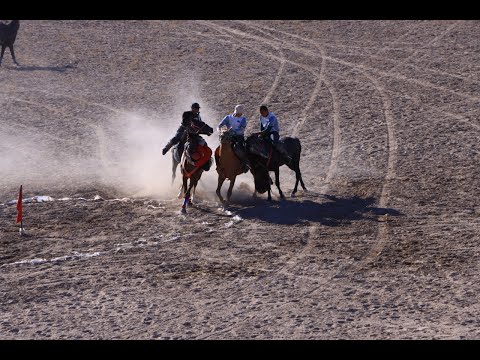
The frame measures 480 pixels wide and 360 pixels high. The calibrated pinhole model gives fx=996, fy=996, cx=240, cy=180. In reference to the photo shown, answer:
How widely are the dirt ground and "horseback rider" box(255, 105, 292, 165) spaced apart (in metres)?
1.11

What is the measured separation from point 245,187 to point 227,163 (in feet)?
5.32

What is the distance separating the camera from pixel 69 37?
4053cm

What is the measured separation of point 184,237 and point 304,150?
7.78 meters

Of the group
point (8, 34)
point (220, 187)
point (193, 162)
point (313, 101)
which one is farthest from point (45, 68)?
point (193, 162)

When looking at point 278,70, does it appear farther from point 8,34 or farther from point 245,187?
point 245,187

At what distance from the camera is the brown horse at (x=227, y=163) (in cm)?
2233

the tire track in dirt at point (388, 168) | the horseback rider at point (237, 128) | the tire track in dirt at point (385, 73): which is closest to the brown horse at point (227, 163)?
the horseback rider at point (237, 128)

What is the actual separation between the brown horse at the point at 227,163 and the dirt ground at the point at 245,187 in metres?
0.57

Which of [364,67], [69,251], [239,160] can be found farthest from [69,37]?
[69,251]

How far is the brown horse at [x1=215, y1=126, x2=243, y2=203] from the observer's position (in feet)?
73.3

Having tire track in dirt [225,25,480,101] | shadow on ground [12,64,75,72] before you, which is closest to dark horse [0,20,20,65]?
shadow on ground [12,64,75,72]

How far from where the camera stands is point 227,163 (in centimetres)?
2242

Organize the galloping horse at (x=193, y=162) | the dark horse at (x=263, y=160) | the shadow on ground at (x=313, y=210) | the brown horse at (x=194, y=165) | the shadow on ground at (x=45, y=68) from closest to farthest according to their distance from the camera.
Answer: the shadow on ground at (x=313, y=210)
the galloping horse at (x=193, y=162)
the brown horse at (x=194, y=165)
the dark horse at (x=263, y=160)
the shadow on ground at (x=45, y=68)

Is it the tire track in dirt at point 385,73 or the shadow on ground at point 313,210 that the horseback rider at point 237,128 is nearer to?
the shadow on ground at point 313,210
